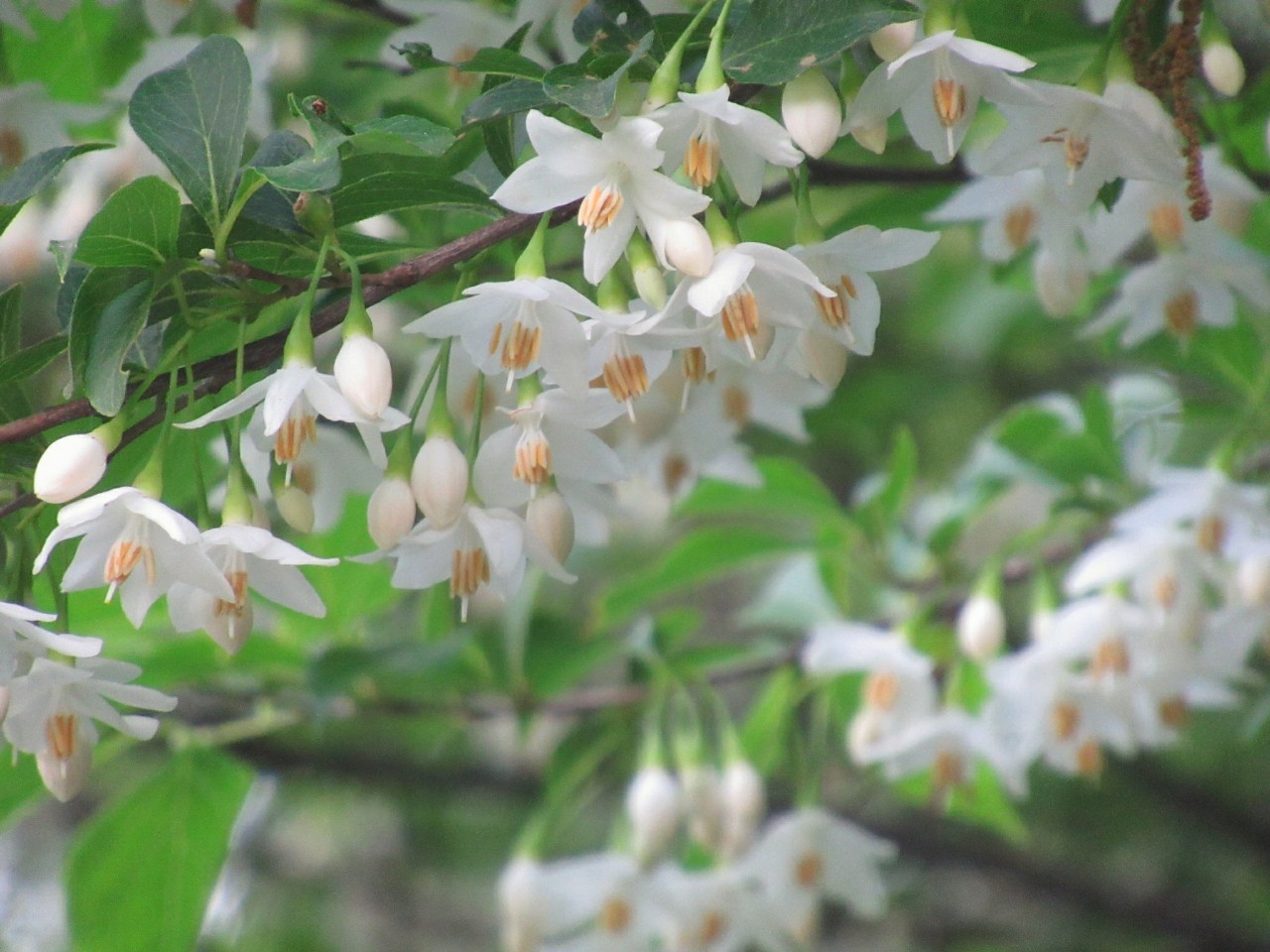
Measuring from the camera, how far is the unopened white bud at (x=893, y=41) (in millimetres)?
1087

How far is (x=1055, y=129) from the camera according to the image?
119 cm

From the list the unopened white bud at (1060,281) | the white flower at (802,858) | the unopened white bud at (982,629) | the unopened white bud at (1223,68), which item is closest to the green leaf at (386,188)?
the unopened white bud at (1223,68)

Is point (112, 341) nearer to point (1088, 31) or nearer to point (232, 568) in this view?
point (232, 568)

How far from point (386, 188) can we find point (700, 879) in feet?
5.10

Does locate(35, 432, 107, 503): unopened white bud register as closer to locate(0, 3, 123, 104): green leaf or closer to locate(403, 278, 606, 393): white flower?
locate(403, 278, 606, 393): white flower

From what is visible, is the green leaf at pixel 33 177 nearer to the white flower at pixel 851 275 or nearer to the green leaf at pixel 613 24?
the green leaf at pixel 613 24

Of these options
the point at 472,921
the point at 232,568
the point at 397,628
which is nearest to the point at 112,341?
the point at 232,568

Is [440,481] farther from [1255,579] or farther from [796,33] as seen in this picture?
[1255,579]

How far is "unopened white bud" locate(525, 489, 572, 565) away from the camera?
116cm

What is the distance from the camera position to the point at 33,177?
999 mm

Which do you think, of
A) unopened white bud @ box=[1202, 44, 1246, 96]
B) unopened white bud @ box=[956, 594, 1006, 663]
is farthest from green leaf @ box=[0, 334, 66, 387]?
unopened white bud @ box=[956, 594, 1006, 663]

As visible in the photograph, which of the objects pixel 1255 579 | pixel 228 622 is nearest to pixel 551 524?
pixel 228 622

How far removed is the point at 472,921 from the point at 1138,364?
9.22 feet

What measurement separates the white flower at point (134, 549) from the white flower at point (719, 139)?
464 millimetres
